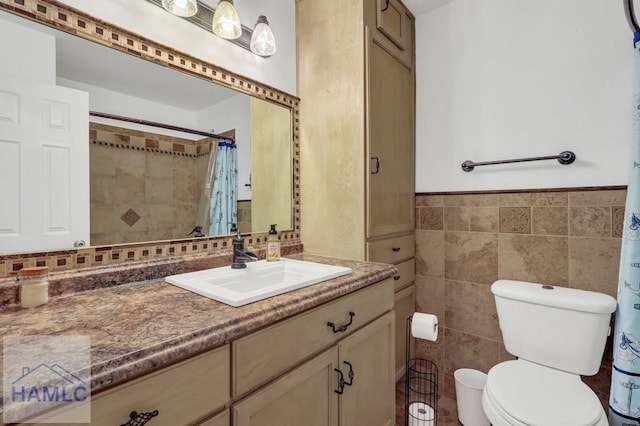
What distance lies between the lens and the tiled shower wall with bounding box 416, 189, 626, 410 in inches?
55.5

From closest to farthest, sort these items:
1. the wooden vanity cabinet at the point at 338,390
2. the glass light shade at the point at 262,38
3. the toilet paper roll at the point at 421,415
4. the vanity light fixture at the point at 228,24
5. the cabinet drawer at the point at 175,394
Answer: the cabinet drawer at the point at 175,394 → the wooden vanity cabinet at the point at 338,390 → the vanity light fixture at the point at 228,24 → the glass light shade at the point at 262,38 → the toilet paper roll at the point at 421,415

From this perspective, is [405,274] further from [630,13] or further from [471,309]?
[630,13]

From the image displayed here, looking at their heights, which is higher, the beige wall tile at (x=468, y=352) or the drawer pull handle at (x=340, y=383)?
the drawer pull handle at (x=340, y=383)

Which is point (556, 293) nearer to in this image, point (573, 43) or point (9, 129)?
point (573, 43)

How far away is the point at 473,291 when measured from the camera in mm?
1758

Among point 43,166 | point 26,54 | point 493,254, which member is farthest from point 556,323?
point 26,54

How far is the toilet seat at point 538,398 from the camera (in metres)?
1.02

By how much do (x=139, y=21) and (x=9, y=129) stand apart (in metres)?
0.58

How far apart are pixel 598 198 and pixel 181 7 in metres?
2.00

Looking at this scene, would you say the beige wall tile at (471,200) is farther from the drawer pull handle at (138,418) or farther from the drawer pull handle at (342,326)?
the drawer pull handle at (138,418)

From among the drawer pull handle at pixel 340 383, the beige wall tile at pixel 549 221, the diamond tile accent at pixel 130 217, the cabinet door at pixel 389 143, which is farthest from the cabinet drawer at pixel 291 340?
the beige wall tile at pixel 549 221

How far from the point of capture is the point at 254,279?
1271 millimetres

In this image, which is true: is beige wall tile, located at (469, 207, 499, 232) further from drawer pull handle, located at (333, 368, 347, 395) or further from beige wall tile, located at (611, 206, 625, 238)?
drawer pull handle, located at (333, 368, 347, 395)

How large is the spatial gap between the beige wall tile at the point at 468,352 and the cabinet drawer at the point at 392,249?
0.54 m
